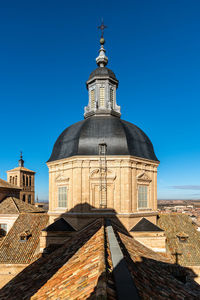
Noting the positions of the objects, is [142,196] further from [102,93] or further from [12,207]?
[12,207]

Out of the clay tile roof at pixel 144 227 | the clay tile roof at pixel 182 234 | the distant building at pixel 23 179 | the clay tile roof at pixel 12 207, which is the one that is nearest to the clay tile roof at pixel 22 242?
the clay tile roof at pixel 12 207

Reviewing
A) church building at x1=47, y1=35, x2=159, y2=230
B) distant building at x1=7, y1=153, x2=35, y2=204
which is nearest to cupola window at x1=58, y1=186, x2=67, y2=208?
church building at x1=47, y1=35, x2=159, y2=230

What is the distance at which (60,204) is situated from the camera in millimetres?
16359

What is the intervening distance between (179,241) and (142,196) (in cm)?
462

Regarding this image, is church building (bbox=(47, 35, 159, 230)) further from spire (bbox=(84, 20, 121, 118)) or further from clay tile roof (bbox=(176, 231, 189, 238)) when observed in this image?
clay tile roof (bbox=(176, 231, 189, 238))

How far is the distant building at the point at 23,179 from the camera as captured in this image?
4394 cm

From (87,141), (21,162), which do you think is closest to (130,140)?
(87,141)

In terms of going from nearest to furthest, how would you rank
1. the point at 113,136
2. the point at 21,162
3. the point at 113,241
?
the point at 113,241 → the point at 113,136 → the point at 21,162

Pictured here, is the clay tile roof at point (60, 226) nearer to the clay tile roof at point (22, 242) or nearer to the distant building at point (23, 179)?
the clay tile roof at point (22, 242)

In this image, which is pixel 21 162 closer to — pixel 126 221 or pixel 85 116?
pixel 85 116

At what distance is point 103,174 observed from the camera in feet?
49.2

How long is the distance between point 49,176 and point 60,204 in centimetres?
235

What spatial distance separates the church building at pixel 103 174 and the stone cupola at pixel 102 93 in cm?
147

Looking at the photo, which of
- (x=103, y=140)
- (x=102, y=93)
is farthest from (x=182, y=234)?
(x=102, y=93)
